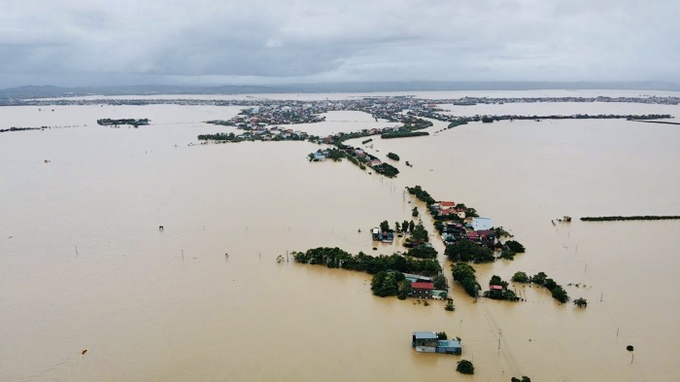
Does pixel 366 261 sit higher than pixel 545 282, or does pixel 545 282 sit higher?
pixel 366 261

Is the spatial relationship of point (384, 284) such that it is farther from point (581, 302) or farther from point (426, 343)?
point (581, 302)

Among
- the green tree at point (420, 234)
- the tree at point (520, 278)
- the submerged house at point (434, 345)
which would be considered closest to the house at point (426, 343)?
the submerged house at point (434, 345)

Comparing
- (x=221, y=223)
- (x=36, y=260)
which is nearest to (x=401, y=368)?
(x=221, y=223)

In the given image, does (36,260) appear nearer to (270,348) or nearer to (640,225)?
(270,348)

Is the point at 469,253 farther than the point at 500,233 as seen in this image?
No

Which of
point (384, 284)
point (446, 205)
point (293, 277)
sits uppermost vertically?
point (446, 205)

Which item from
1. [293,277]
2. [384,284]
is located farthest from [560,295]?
[293,277]

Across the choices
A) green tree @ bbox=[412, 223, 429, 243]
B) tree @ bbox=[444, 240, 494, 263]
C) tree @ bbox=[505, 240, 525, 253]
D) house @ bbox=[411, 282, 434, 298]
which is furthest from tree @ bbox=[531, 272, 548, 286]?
green tree @ bbox=[412, 223, 429, 243]
